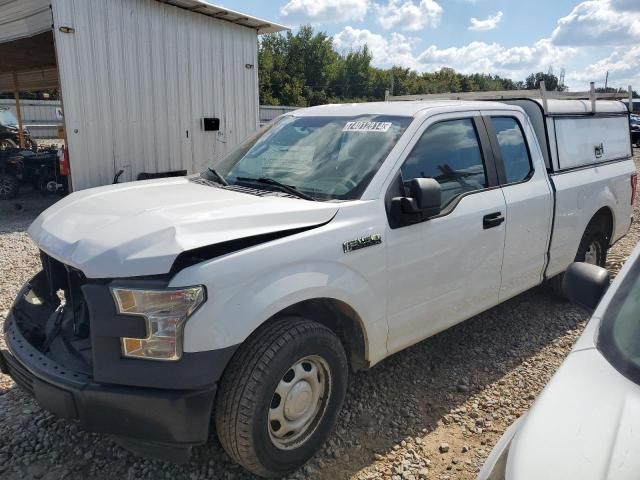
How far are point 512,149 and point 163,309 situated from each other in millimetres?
3010

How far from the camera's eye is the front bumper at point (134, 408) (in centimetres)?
226

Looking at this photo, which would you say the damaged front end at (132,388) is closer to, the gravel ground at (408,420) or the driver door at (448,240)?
the gravel ground at (408,420)

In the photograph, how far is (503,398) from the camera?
3.54m

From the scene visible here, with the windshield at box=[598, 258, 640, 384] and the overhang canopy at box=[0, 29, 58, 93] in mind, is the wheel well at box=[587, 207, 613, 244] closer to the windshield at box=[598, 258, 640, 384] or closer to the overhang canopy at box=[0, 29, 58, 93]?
the windshield at box=[598, 258, 640, 384]

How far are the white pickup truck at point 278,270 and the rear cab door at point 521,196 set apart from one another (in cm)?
2

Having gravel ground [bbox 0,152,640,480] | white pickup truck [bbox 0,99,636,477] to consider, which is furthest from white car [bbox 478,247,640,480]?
gravel ground [bbox 0,152,640,480]

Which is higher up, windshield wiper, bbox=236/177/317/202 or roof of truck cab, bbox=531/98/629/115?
roof of truck cab, bbox=531/98/629/115

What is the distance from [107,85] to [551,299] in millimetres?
7255

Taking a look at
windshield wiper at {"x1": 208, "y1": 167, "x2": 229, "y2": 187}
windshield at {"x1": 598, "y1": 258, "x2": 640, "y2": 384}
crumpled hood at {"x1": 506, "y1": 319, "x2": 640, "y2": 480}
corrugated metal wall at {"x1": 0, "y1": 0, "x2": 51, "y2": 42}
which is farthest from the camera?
corrugated metal wall at {"x1": 0, "y1": 0, "x2": 51, "y2": 42}

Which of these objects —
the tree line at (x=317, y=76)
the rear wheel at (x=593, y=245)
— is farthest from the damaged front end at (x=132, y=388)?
the tree line at (x=317, y=76)

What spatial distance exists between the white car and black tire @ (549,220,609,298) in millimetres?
3182

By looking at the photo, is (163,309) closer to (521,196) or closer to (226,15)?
(521,196)

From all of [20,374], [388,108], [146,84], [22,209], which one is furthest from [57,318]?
[22,209]

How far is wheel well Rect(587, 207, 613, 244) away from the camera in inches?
199
